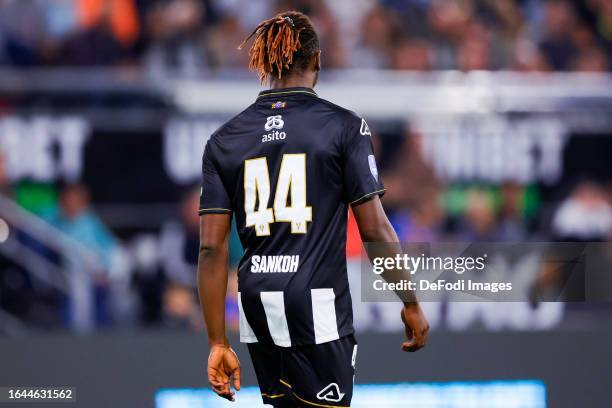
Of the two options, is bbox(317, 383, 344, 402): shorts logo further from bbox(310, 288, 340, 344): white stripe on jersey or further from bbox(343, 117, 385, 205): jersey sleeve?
bbox(343, 117, 385, 205): jersey sleeve

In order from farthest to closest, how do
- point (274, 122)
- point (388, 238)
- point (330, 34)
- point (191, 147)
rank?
point (330, 34) < point (191, 147) < point (274, 122) < point (388, 238)

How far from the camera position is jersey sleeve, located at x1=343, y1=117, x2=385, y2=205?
352 centimetres

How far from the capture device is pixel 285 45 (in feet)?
11.8

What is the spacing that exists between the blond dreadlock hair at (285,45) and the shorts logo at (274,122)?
164mm

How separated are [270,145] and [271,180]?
128 mm

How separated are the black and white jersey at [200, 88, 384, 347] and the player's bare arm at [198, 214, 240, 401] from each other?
7cm

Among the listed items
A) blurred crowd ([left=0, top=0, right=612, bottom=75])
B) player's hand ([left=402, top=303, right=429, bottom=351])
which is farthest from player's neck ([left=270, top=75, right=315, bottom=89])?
blurred crowd ([left=0, top=0, right=612, bottom=75])

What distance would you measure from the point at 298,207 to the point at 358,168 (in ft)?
0.83

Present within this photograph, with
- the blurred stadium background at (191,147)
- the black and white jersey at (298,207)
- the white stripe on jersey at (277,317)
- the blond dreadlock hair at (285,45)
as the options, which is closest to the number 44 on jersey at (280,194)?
the black and white jersey at (298,207)

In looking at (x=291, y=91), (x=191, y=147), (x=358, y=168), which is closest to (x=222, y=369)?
(x=358, y=168)

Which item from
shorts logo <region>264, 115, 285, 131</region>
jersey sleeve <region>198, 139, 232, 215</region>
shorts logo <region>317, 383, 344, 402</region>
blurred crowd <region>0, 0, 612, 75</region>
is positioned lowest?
shorts logo <region>317, 383, 344, 402</region>

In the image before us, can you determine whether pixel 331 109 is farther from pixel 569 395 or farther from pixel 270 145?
pixel 569 395

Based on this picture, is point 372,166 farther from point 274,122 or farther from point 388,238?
point 274,122

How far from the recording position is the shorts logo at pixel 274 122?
142 inches
